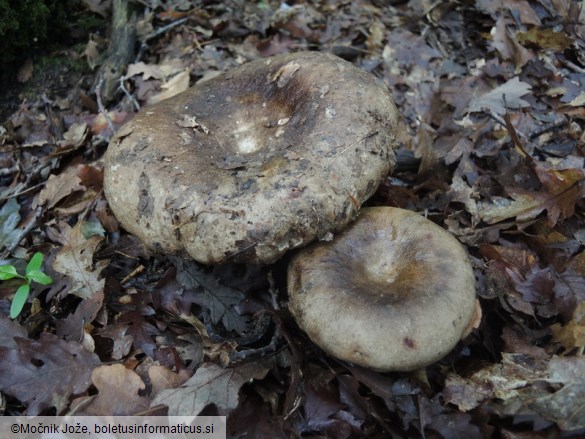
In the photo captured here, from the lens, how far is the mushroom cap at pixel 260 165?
2748 mm

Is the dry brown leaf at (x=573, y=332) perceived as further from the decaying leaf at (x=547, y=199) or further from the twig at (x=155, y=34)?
the twig at (x=155, y=34)

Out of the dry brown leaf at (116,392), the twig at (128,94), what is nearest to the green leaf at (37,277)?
the dry brown leaf at (116,392)

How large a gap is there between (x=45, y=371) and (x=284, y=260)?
168 centimetres

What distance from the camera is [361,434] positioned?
2654mm

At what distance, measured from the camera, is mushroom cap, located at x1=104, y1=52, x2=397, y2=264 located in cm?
275

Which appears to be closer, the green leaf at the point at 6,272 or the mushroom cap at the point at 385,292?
the mushroom cap at the point at 385,292

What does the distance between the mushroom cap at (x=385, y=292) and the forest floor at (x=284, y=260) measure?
315 millimetres

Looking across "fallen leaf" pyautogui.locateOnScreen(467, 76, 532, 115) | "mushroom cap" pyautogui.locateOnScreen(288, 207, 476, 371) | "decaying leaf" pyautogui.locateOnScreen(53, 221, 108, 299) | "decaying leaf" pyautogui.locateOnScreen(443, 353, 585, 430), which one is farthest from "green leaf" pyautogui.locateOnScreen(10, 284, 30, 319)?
"fallen leaf" pyautogui.locateOnScreen(467, 76, 532, 115)

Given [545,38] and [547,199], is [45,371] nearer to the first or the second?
[547,199]

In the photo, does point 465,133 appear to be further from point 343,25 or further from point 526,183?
point 343,25

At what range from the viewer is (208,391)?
2.71 meters

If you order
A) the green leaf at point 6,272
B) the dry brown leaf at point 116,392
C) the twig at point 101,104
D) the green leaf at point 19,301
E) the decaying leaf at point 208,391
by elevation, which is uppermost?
the twig at point 101,104

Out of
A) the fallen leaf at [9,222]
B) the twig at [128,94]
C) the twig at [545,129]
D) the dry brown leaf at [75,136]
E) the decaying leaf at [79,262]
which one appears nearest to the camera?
the decaying leaf at [79,262]

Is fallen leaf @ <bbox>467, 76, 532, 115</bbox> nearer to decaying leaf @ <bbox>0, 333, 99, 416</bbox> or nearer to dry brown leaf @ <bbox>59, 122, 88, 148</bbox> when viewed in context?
dry brown leaf @ <bbox>59, 122, 88, 148</bbox>
